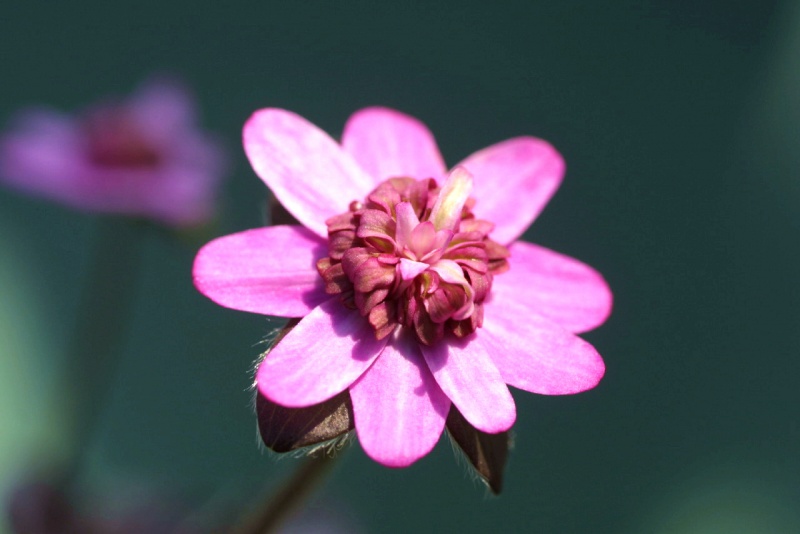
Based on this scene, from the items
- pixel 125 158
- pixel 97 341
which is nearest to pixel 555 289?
pixel 97 341

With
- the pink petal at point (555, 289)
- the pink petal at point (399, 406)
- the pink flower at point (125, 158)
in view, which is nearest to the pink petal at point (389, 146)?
the pink petal at point (555, 289)

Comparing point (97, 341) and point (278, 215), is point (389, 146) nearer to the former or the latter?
point (278, 215)

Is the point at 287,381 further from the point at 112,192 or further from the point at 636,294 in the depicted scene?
the point at 636,294

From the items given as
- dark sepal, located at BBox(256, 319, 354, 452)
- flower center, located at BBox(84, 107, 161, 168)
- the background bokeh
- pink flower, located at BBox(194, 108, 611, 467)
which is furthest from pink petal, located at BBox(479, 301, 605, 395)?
the background bokeh

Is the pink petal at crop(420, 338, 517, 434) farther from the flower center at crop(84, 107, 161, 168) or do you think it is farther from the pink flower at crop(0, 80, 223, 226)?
the flower center at crop(84, 107, 161, 168)

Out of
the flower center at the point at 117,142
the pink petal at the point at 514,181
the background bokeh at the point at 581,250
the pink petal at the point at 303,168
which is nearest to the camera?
the pink petal at the point at 303,168

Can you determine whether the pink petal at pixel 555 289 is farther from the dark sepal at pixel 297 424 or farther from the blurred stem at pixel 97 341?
the blurred stem at pixel 97 341

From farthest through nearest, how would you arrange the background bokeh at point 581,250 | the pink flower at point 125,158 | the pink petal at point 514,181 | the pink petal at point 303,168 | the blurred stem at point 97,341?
the background bokeh at point 581,250, the pink flower at point 125,158, the blurred stem at point 97,341, the pink petal at point 514,181, the pink petal at point 303,168
